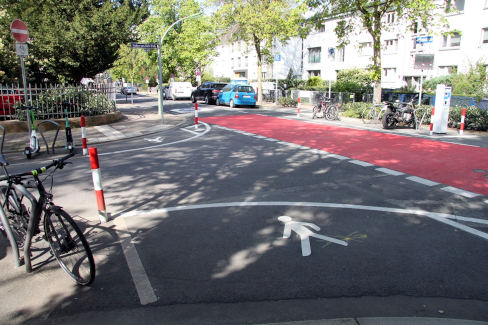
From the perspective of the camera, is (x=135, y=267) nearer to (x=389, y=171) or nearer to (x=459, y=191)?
(x=459, y=191)

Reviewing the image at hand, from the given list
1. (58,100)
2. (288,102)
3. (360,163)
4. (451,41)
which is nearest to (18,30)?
(58,100)

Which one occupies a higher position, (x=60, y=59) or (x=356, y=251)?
(x=60, y=59)

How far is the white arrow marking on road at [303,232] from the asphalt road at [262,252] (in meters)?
0.01

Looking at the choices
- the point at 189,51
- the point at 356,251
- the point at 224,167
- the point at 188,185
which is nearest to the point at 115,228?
the point at 188,185

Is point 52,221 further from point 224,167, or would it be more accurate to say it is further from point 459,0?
point 459,0

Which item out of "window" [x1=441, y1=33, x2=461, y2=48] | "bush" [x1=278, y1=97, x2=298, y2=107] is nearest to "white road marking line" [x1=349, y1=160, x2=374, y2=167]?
"bush" [x1=278, y1=97, x2=298, y2=107]

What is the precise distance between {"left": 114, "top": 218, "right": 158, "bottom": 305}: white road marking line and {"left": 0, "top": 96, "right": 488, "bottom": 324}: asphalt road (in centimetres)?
2

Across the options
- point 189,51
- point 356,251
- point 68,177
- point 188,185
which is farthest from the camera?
point 189,51

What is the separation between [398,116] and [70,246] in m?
15.0

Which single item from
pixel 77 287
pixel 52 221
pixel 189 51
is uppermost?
pixel 189 51

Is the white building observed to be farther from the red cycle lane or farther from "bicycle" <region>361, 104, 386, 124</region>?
the red cycle lane

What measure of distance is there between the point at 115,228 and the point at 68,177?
3.39 meters

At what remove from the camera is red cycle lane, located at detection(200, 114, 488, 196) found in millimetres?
8297

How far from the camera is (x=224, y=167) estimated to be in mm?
8883
